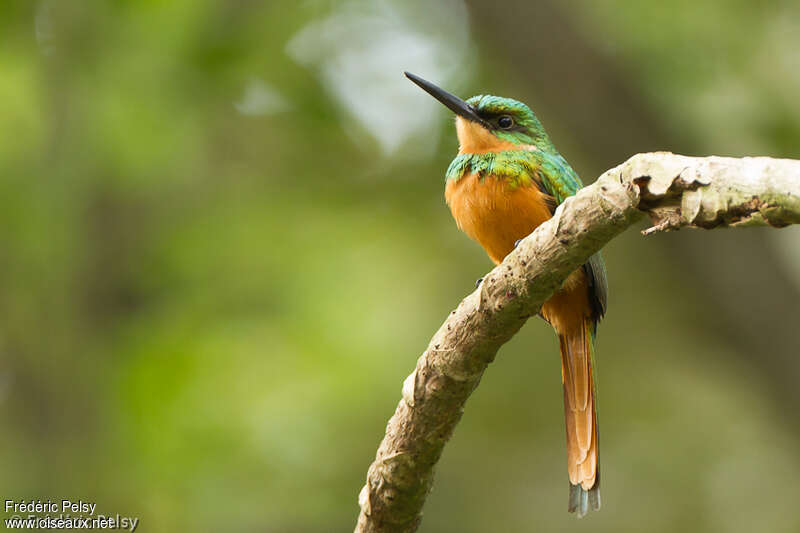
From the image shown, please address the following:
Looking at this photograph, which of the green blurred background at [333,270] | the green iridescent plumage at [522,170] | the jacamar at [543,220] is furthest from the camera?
the green blurred background at [333,270]

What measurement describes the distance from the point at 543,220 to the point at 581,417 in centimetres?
68

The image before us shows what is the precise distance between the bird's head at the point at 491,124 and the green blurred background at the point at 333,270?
1733 mm

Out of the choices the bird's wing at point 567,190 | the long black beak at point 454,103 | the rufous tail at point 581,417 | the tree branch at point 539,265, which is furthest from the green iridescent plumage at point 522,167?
the tree branch at point 539,265

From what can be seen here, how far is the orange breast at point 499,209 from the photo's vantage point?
3135 mm

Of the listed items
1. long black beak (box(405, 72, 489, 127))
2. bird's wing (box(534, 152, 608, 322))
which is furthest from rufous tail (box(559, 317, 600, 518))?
long black beak (box(405, 72, 489, 127))

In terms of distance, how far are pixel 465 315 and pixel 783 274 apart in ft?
12.4

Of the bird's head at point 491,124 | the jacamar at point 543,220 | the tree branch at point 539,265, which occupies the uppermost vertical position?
the bird's head at point 491,124

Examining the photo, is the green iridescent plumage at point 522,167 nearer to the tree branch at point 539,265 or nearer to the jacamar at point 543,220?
the jacamar at point 543,220

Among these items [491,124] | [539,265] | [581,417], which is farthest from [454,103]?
[539,265]

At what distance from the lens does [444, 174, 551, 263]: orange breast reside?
3135 mm

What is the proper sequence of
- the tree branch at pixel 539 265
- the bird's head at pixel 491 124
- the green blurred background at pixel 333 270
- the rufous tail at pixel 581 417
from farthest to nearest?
the green blurred background at pixel 333 270
the bird's head at pixel 491 124
the rufous tail at pixel 581 417
the tree branch at pixel 539 265

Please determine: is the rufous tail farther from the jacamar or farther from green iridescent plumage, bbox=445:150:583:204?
green iridescent plumage, bbox=445:150:583:204

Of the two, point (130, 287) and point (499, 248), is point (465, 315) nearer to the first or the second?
point (499, 248)

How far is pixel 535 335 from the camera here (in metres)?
6.51
